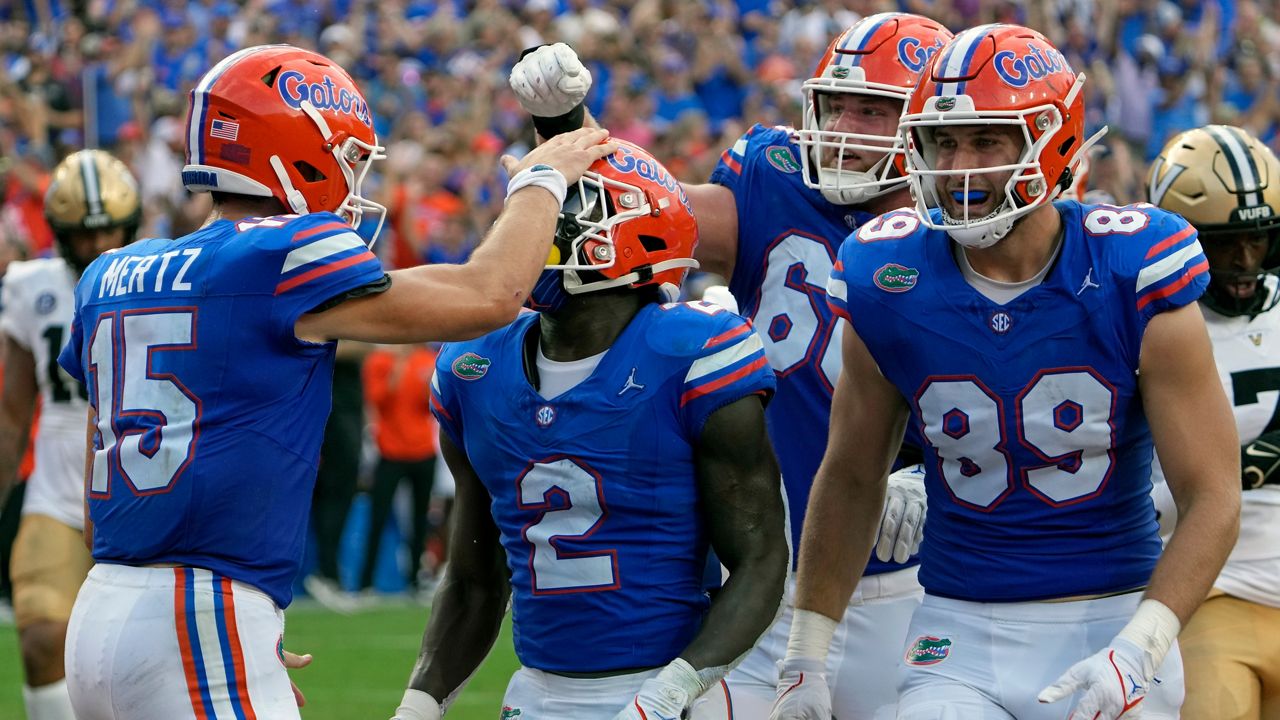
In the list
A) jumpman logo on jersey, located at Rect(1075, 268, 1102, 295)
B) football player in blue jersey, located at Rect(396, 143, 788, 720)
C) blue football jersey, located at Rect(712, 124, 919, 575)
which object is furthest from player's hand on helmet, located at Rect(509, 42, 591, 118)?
jumpman logo on jersey, located at Rect(1075, 268, 1102, 295)

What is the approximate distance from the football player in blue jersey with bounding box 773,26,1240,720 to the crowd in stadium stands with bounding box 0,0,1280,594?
9234 millimetres

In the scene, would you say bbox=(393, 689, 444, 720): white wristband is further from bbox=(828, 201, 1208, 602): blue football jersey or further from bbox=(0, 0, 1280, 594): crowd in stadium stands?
bbox=(0, 0, 1280, 594): crowd in stadium stands

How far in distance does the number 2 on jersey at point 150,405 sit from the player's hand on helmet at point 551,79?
3.02 ft

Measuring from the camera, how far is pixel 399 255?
1296cm

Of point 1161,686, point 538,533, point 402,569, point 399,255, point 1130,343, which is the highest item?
point 1130,343

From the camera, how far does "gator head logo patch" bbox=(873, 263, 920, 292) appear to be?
11.8 feet

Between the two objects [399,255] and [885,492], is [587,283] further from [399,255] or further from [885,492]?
[399,255]

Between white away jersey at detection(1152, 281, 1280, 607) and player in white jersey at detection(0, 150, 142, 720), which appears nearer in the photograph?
white away jersey at detection(1152, 281, 1280, 607)

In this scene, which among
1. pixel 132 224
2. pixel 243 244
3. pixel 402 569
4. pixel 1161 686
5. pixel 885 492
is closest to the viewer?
pixel 243 244

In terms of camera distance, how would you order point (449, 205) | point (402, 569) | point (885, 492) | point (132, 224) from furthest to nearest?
point (449, 205) < point (402, 569) < point (132, 224) < point (885, 492)

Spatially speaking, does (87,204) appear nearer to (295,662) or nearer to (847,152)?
(847,152)

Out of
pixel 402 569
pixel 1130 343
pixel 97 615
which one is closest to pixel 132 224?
pixel 97 615

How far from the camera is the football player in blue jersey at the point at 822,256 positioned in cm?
434

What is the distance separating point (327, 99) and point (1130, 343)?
167 cm
